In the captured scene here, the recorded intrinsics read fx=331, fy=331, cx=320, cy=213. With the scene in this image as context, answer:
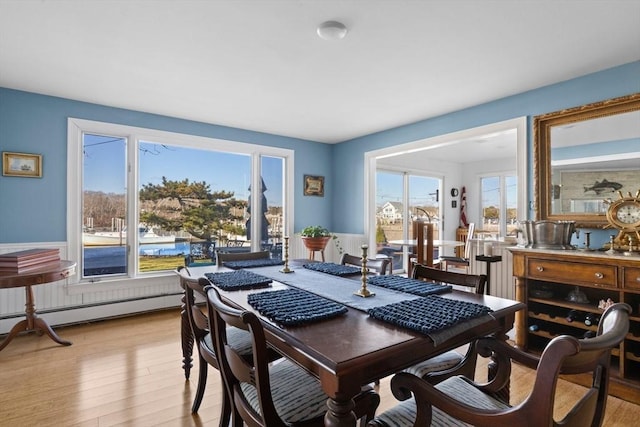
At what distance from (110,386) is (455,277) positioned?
2384 mm

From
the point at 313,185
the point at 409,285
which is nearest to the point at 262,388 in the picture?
the point at 409,285

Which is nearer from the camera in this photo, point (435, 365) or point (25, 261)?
point (435, 365)

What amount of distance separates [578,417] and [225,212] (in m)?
4.13

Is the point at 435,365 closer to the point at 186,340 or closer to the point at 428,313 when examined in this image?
the point at 428,313

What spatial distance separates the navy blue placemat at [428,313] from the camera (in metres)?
1.16

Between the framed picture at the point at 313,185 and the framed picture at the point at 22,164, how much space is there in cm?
313

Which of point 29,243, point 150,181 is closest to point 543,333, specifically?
point 150,181

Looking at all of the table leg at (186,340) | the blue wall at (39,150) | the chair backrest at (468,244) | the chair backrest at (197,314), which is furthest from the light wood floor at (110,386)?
the chair backrest at (468,244)

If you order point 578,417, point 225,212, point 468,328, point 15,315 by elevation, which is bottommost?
point 15,315

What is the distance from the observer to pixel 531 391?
0.87m

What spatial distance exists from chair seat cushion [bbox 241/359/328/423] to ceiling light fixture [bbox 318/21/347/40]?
6.35 ft

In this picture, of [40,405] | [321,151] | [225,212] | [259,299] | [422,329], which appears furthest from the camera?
[321,151]

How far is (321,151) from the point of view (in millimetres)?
5281

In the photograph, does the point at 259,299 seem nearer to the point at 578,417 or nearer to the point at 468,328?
the point at 468,328
